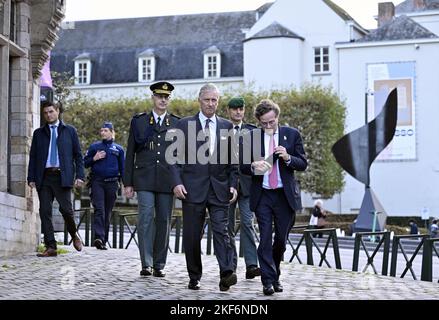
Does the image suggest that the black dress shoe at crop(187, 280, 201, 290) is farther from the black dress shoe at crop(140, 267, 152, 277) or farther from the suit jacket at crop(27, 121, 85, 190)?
the suit jacket at crop(27, 121, 85, 190)

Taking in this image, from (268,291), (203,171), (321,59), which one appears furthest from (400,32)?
(268,291)

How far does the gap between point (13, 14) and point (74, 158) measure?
2956mm

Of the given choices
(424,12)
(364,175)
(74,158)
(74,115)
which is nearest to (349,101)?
(424,12)

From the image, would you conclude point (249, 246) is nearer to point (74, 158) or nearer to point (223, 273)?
point (223, 273)

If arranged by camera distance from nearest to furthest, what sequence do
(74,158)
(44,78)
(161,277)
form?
(161,277) < (74,158) < (44,78)

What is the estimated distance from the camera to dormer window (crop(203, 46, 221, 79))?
8025cm

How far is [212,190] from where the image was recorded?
11234mm

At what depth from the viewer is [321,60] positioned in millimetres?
72750

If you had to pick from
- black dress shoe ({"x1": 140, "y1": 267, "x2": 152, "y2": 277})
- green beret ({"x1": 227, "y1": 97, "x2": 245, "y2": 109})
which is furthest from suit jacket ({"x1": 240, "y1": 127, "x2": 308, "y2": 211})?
black dress shoe ({"x1": 140, "y1": 267, "x2": 152, "y2": 277})

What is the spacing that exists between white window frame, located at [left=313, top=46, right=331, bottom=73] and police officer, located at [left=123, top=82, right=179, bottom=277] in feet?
197

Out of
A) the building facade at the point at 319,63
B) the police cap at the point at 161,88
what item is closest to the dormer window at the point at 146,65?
the building facade at the point at 319,63

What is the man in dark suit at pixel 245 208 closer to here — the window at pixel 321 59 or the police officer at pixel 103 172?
the police officer at pixel 103 172

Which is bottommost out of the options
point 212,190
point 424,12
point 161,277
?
point 161,277

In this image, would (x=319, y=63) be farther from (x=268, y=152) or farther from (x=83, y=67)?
(x=268, y=152)
